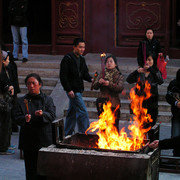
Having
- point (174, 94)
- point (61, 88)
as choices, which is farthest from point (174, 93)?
point (61, 88)

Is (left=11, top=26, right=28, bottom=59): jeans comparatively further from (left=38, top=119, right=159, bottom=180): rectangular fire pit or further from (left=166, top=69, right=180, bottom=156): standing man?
(left=38, top=119, right=159, bottom=180): rectangular fire pit

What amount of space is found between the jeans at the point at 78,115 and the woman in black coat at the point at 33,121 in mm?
1999

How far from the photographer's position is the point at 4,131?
352 inches

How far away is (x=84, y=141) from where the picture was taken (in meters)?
6.99

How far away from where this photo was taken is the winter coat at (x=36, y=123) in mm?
7078

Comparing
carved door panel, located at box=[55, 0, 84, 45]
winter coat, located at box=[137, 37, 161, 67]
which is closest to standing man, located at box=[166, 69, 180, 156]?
winter coat, located at box=[137, 37, 161, 67]

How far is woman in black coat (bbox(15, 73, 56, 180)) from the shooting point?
7004 mm

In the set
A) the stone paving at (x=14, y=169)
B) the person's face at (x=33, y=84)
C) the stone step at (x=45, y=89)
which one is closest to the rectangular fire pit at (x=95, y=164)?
the person's face at (x=33, y=84)

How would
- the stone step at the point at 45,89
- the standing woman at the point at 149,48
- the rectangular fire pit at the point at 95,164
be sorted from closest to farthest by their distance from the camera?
the rectangular fire pit at the point at 95,164 < the standing woman at the point at 149,48 < the stone step at the point at 45,89

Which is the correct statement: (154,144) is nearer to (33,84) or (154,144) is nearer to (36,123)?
(36,123)

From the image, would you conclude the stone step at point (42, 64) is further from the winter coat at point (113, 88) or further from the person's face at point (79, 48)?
the winter coat at point (113, 88)

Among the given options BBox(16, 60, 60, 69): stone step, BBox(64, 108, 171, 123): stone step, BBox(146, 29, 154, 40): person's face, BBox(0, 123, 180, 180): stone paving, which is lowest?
BBox(0, 123, 180, 180): stone paving

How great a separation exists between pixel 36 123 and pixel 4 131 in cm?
192

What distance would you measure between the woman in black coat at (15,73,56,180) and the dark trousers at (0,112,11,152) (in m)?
1.77
